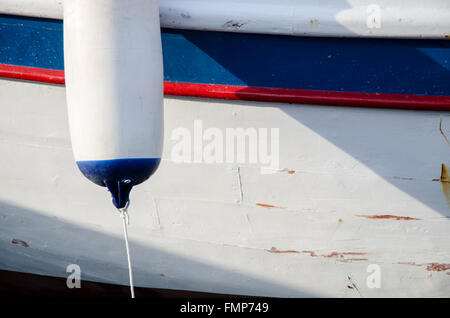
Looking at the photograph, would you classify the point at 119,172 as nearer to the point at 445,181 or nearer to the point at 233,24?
the point at 233,24

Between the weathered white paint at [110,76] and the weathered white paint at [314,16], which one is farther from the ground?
the weathered white paint at [314,16]

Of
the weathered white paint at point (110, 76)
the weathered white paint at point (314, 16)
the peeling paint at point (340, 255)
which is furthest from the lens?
the peeling paint at point (340, 255)

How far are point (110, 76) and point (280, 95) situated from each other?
1.93 feet

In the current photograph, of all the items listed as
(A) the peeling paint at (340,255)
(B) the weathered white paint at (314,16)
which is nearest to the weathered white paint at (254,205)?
(A) the peeling paint at (340,255)

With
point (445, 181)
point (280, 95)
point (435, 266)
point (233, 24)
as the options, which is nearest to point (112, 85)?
point (233, 24)

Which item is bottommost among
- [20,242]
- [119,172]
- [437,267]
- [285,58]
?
[437,267]

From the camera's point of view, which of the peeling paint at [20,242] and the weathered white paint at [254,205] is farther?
the peeling paint at [20,242]

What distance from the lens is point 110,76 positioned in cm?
132

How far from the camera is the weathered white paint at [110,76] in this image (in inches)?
51.9

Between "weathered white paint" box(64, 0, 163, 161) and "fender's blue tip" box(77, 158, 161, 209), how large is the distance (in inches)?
0.8

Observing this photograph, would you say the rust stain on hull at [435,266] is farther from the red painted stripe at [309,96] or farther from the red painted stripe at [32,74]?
the red painted stripe at [32,74]

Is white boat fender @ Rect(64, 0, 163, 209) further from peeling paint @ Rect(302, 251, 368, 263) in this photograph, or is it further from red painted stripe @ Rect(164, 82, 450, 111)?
peeling paint @ Rect(302, 251, 368, 263)

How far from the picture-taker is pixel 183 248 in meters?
1.90

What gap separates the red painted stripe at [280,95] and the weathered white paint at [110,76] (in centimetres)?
26
